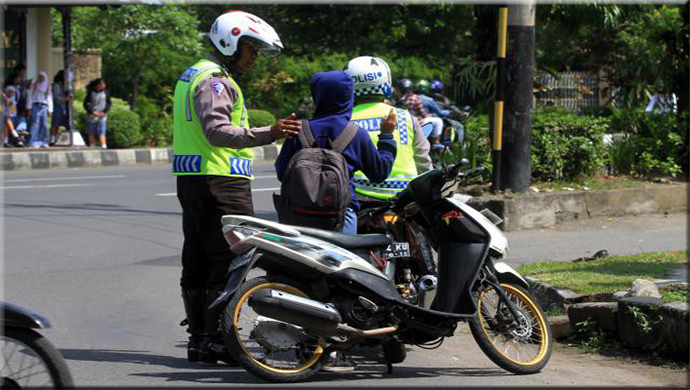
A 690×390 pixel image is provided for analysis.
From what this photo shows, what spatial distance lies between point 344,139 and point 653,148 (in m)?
8.56

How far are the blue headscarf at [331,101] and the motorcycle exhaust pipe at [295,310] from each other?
3.07 feet

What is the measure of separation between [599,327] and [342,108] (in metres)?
2.24

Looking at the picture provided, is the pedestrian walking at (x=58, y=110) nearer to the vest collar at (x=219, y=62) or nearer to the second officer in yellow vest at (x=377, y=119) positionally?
the second officer in yellow vest at (x=377, y=119)

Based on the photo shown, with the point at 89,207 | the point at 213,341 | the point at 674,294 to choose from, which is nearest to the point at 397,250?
the point at 213,341

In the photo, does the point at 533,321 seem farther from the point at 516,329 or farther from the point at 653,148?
the point at 653,148

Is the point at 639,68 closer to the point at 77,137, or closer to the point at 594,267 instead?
the point at 594,267

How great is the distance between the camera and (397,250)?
605 centimetres

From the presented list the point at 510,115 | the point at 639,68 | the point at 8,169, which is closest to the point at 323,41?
the point at 8,169

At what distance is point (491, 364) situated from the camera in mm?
6348

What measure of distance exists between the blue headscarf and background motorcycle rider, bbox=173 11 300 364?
0.30m

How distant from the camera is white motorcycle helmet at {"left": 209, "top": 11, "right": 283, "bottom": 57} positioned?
6062 mm

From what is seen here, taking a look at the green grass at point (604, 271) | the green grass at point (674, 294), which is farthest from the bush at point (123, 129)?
the green grass at point (674, 294)

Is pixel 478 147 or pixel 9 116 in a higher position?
pixel 9 116

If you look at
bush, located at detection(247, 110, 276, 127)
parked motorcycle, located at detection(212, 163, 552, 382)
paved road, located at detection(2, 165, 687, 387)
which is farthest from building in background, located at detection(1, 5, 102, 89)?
parked motorcycle, located at detection(212, 163, 552, 382)
